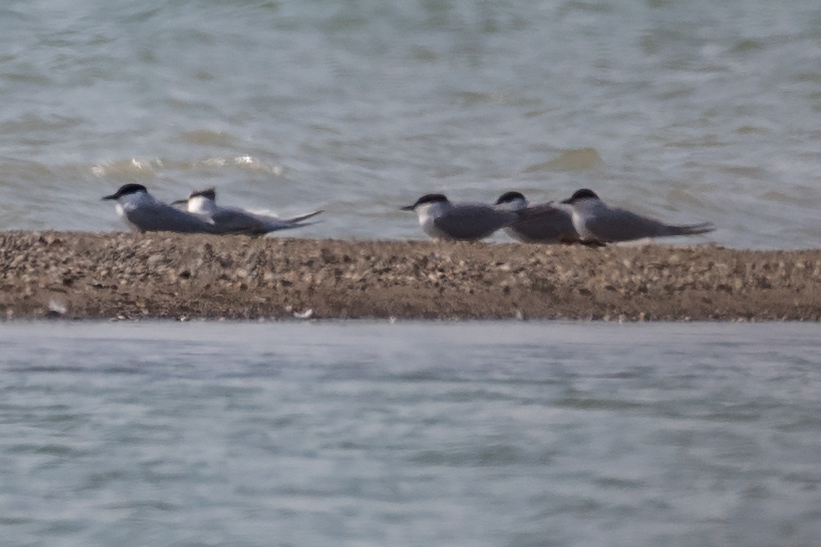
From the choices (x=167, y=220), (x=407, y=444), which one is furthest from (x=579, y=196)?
(x=407, y=444)

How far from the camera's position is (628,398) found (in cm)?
471

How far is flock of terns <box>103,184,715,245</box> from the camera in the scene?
10008 mm

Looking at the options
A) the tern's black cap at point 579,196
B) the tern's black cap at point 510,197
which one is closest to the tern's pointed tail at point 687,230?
the tern's black cap at point 579,196

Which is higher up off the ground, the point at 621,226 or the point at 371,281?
the point at 621,226

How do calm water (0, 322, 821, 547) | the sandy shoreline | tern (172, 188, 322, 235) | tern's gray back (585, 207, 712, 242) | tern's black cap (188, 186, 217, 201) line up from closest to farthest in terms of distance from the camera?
calm water (0, 322, 821, 547)
the sandy shoreline
tern (172, 188, 322, 235)
tern's gray back (585, 207, 712, 242)
tern's black cap (188, 186, 217, 201)

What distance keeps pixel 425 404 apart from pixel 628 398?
740 mm

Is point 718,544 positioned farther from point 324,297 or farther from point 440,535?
point 324,297

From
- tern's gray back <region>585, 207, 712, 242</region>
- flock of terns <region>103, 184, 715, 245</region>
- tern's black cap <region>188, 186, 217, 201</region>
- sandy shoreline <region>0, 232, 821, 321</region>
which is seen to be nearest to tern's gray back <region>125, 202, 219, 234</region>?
flock of terns <region>103, 184, 715, 245</region>

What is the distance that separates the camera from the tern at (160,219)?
391 inches

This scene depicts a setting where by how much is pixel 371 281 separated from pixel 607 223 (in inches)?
101

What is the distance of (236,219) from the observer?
396 inches

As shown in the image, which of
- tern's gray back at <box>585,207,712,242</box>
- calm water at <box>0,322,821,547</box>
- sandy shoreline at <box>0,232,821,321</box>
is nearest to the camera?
calm water at <box>0,322,821,547</box>

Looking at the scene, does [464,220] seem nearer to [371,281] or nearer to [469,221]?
[469,221]

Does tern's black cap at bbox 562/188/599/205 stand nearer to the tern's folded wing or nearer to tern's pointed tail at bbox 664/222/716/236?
tern's pointed tail at bbox 664/222/716/236
